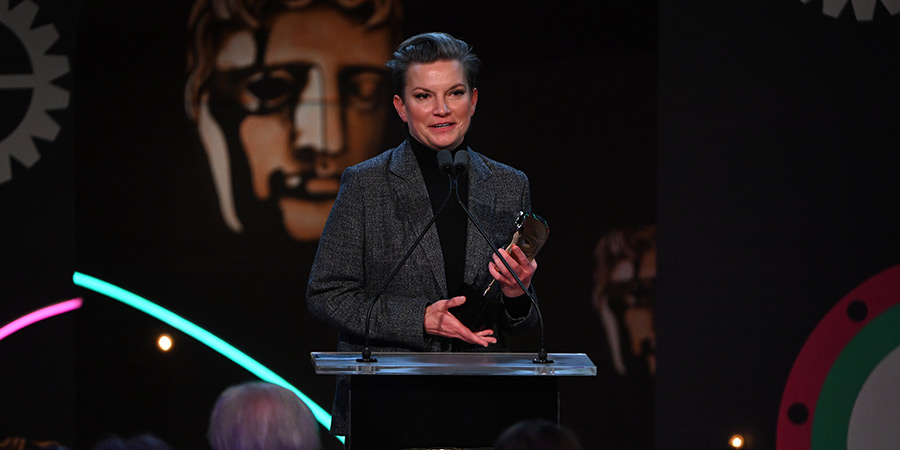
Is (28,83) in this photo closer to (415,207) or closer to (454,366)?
(415,207)

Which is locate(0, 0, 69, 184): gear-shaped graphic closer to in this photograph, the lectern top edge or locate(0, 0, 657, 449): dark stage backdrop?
locate(0, 0, 657, 449): dark stage backdrop

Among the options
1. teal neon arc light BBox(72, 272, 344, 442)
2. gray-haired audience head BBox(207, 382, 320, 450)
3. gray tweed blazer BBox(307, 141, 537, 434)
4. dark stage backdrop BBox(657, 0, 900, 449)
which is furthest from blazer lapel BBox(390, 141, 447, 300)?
teal neon arc light BBox(72, 272, 344, 442)

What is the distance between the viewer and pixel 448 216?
2781 millimetres

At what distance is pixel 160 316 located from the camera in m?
4.34

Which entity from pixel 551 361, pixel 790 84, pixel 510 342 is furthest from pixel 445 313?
pixel 790 84

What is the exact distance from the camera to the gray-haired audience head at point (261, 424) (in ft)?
6.19

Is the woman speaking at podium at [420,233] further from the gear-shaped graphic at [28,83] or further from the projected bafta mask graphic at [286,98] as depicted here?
the gear-shaped graphic at [28,83]

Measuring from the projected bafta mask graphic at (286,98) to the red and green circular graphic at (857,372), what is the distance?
202cm

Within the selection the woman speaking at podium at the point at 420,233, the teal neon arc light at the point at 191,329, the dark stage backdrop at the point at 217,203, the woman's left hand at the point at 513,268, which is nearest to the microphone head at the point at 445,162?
the woman speaking at podium at the point at 420,233

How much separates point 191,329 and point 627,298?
6.22 ft

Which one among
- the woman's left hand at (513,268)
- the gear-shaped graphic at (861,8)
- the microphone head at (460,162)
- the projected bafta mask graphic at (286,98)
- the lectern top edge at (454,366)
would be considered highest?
the gear-shaped graphic at (861,8)

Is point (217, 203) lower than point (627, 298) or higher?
higher

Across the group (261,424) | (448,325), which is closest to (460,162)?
(448,325)

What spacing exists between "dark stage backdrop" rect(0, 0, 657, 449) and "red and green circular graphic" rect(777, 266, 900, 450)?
27.2 inches
